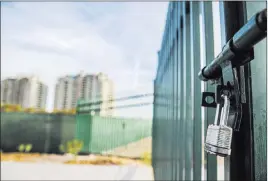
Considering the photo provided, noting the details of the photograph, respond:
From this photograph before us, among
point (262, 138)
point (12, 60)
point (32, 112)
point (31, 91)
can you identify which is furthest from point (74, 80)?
point (262, 138)

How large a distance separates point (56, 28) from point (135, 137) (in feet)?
12.0

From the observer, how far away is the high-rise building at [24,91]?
32.6ft

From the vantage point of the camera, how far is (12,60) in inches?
351

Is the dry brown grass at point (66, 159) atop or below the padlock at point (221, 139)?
below

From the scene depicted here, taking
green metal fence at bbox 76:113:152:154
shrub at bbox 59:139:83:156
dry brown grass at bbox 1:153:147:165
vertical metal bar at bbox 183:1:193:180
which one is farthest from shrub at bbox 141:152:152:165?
vertical metal bar at bbox 183:1:193:180

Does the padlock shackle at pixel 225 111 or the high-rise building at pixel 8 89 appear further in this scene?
the high-rise building at pixel 8 89

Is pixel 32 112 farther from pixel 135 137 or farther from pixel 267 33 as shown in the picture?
pixel 267 33

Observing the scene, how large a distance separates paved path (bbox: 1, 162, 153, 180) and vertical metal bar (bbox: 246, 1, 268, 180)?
459 centimetres

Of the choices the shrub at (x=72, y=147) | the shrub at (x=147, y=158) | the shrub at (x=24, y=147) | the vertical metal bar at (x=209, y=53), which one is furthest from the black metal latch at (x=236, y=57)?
the shrub at (x=24, y=147)

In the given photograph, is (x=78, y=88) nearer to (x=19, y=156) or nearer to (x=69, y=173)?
(x=19, y=156)

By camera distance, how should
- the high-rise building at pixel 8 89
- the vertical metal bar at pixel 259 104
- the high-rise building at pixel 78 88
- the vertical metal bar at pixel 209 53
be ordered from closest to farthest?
the vertical metal bar at pixel 259 104
the vertical metal bar at pixel 209 53
the high-rise building at pixel 78 88
the high-rise building at pixel 8 89

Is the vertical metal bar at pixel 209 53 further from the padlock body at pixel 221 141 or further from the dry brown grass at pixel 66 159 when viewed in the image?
the dry brown grass at pixel 66 159

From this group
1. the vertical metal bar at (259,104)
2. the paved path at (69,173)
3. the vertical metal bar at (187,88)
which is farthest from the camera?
the paved path at (69,173)

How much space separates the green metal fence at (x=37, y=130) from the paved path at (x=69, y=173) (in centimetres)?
205
